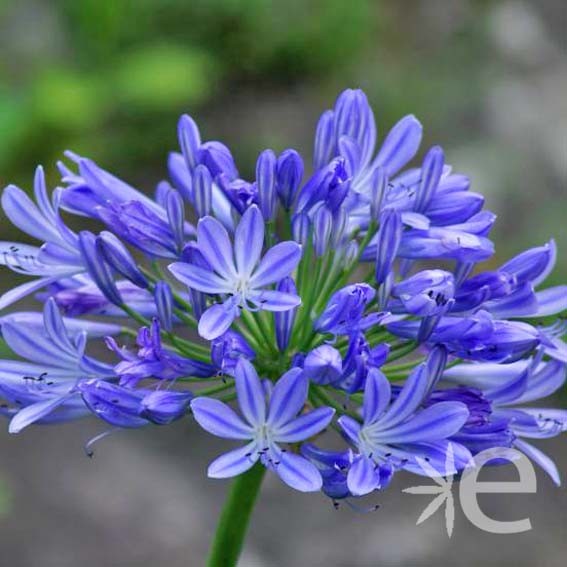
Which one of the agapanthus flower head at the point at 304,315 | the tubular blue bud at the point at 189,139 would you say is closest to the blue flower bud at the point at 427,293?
the agapanthus flower head at the point at 304,315

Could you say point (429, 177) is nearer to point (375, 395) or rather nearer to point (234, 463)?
point (375, 395)

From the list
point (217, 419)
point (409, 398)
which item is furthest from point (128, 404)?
point (409, 398)

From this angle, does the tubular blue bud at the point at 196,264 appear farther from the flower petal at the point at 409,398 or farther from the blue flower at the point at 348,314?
the flower petal at the point at 409,398

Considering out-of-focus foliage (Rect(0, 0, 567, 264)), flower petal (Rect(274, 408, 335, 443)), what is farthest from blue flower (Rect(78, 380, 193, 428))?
out-of-focus foliage (Rect(0, 0, 567, 264))

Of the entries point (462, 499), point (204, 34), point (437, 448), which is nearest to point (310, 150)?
point (204, 34)

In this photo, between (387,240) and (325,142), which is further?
(325,142)

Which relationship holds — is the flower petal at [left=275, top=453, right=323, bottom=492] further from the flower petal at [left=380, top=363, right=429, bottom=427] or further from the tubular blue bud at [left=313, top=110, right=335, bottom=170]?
the tubular blue bud at [left=313, top=110, right=335, bottom=170]

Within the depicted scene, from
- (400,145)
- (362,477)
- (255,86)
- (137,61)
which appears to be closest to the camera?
(362,477)

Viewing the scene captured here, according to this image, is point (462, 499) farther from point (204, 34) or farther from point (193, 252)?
point (204, 34)
